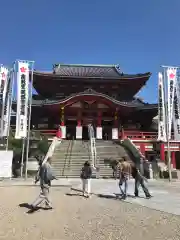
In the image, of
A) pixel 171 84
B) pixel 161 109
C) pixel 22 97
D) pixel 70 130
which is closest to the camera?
pixel 171 84

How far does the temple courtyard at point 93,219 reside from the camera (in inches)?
227

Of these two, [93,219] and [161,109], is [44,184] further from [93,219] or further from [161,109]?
[161,109]

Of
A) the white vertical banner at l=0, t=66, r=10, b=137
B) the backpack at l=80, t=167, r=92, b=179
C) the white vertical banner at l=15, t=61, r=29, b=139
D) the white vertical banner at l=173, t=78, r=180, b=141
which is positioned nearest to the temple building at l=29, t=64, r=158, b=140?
the white vertical banner at l=15, t=61, r=29, b=139

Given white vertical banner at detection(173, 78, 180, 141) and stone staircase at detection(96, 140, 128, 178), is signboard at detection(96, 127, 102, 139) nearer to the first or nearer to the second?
stone staircase at detection(96, 140, 128, 178)

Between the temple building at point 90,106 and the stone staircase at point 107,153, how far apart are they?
360 cm

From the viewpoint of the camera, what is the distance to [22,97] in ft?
65.2

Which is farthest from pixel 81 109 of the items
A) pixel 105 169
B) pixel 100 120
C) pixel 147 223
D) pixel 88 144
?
pixel 147 223

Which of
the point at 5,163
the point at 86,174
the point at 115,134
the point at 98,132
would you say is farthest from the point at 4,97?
the point at 115,134

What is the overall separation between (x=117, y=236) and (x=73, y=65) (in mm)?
36978

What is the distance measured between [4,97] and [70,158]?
7.23 metres

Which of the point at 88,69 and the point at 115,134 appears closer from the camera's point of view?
the point at 115,134

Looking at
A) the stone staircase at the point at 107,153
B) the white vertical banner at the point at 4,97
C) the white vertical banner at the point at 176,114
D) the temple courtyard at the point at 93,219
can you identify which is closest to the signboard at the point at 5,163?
the white vertical banner at the point at 4,97

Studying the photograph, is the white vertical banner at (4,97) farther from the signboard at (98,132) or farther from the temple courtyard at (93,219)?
the signboard at (98,132)

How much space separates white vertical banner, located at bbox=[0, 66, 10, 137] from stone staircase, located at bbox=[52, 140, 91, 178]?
15.7ft
